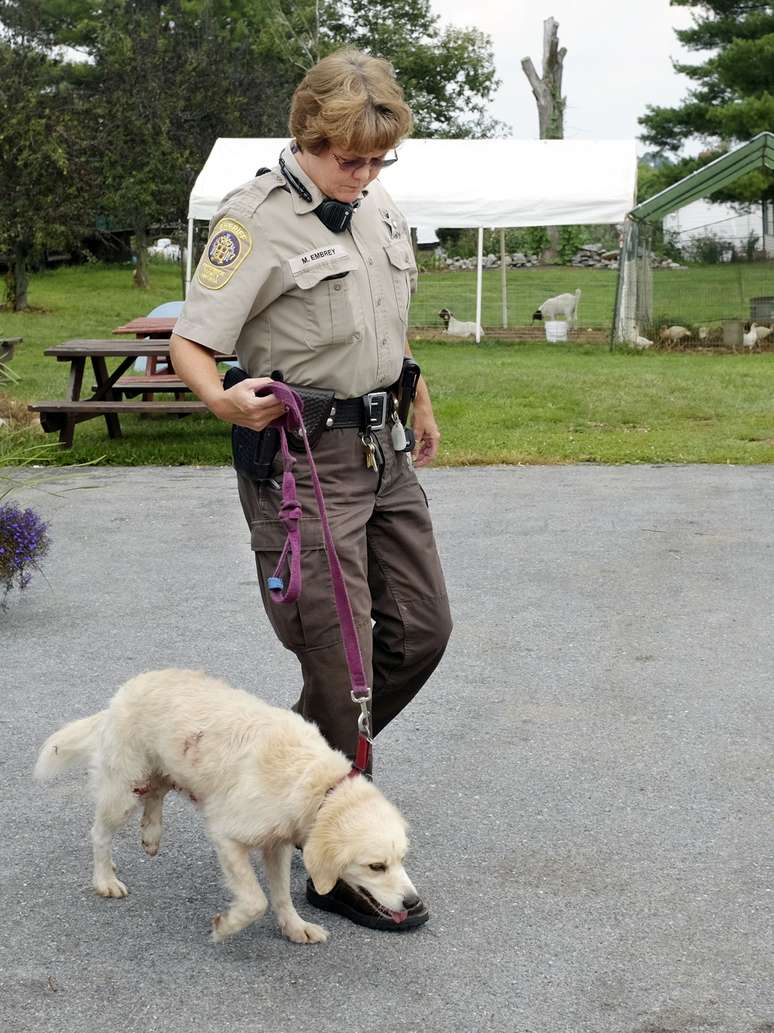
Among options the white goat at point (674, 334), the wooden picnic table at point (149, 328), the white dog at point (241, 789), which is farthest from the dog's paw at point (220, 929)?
the white goat at point (674, 334)

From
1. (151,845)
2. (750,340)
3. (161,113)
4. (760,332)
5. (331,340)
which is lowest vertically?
(151,845)

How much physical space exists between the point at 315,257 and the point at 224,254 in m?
0.23

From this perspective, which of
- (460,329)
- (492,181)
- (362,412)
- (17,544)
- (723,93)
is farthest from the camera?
(723,93)

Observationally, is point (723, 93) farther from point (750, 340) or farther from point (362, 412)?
point (362, 412)

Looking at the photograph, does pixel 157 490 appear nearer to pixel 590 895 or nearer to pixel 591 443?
pixel 591 443

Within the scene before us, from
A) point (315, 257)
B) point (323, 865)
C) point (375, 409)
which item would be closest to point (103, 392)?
point (375, 409)

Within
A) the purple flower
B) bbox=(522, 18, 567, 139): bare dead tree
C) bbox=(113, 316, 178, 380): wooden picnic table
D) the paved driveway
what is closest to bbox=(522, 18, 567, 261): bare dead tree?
bbox=(522, 18, 567, 139): bare dead tree

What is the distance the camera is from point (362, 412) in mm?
3367

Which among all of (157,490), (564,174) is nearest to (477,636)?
(157,490)

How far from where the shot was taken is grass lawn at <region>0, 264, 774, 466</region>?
35.2 ft

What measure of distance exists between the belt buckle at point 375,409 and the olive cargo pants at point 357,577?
32 mm

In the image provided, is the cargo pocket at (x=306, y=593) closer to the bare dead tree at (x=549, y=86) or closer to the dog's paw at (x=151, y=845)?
the dog's paw at (x=151, y=845)

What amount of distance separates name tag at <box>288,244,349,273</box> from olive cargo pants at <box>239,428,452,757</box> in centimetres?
43

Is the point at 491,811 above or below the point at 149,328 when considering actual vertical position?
below
